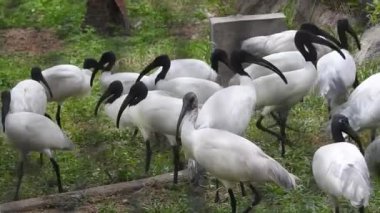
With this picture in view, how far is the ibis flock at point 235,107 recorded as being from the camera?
14.4 feet

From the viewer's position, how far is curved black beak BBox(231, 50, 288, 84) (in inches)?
213

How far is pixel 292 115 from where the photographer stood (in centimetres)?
665

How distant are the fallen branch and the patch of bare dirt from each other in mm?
3414

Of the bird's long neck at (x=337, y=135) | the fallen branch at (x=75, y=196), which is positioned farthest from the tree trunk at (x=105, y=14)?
the bird's long neck at (x=337, y=135)

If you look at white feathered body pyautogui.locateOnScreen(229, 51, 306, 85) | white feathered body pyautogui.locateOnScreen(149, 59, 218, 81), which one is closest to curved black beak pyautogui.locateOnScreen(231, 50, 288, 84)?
white feathered body pyautogui.locateOnScreen(229, 51, 306, 85)

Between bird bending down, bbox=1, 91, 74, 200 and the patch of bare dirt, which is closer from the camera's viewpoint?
bird bending down, bbox=1, 91, 74, 200

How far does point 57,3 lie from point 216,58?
4.09 m

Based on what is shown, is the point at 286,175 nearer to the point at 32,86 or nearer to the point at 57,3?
the point at 32,86

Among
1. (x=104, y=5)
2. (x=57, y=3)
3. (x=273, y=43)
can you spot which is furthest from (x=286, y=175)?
(x=57, y=3)

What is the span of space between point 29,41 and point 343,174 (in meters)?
5.37

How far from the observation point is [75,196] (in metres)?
5.13

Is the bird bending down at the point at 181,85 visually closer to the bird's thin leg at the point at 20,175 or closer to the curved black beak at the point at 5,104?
the curved black beak at the point at 5,104

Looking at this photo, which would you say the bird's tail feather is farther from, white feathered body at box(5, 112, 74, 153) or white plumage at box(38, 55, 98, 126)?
white plumage at box(38, 55, 98, 126)

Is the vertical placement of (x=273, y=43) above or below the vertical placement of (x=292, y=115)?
above
